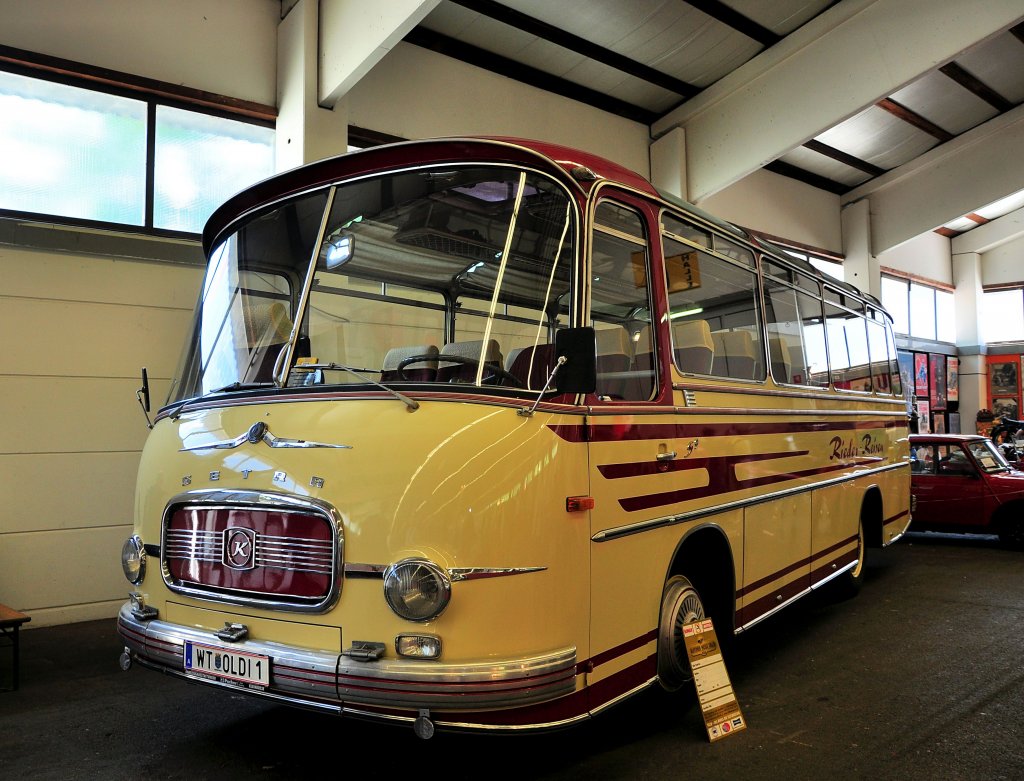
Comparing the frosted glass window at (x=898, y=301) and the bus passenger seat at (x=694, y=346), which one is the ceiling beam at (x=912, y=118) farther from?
the bus passenger seat at (x=694, y=346)

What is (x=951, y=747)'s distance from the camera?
416 centimetres

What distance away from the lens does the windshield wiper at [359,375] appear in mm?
3330

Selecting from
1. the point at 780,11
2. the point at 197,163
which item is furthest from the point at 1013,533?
the point at 197,163

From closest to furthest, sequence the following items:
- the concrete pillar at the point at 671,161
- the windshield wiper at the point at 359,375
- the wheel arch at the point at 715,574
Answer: the windshield wiper at the point at 359,375 < the wheel arch at the point at 715,574 < the concrete pillar at the point at 671,161

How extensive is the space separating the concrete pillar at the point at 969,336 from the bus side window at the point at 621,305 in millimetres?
21544

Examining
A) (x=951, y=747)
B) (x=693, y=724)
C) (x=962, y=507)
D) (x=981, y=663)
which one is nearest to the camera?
(x=951, y=747)

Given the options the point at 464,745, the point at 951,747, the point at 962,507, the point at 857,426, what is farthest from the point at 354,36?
the point at 962,507

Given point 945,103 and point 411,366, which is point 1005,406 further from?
point 411,366

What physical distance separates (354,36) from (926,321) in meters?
18.5

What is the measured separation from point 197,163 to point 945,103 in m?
12.9

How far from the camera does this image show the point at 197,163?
7809 mm

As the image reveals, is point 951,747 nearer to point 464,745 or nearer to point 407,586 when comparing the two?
point 464,745

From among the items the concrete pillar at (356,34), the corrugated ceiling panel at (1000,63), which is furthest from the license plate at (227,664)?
the corrugated ceiling panel at (1000,63)

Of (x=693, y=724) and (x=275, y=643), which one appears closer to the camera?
(x=275, y=643)
